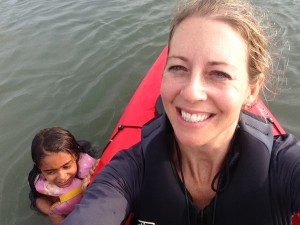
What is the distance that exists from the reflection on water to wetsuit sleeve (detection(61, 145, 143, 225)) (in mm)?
1722

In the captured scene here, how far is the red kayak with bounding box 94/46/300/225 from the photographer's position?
107 inches

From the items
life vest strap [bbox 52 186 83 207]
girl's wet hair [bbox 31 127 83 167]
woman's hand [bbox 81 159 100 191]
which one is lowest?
life vest strap [bbox 52 186 83 207]

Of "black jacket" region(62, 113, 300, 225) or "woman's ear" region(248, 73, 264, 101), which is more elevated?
"woman's ear" region(248, 73, 264, 101)

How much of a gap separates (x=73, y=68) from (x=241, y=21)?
3770 mm

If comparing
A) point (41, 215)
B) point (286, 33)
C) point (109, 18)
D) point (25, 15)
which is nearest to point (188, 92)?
point (41, 215)

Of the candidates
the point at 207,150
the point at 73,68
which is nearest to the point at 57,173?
the point at 207,150

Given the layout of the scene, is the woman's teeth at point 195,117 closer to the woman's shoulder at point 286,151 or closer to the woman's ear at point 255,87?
the woman's ear at point 255,87

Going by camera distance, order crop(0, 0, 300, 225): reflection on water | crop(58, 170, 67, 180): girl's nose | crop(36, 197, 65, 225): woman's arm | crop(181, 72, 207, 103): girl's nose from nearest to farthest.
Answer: crop(181, 72, 207, 103): girl's nose, crop(58, 170, 67, 180): girl's nose, crop(36, 197, 65, 225): woman's arm, crop(0, 0, 300, 225): reflection on water

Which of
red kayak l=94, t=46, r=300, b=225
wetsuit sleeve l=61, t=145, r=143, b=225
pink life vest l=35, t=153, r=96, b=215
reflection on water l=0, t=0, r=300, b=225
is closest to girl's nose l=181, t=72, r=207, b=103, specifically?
wetsuit sleeve l=61, t=145, r=143, b=225

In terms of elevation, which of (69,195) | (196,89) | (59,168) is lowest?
(69,195)

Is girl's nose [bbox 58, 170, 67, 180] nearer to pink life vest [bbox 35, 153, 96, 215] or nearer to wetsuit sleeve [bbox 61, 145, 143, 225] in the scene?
pink life vest [bbox 35, 153, 96, 215]

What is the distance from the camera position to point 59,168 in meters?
2.84

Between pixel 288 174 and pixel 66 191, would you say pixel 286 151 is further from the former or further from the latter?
pixel 66 191

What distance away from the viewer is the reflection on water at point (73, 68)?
3805 millimetres
